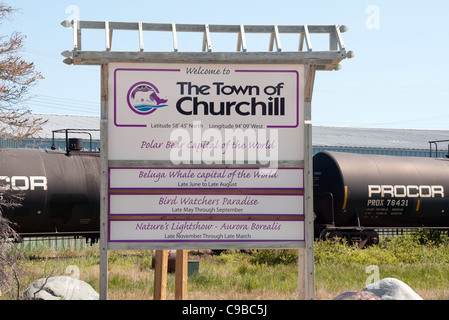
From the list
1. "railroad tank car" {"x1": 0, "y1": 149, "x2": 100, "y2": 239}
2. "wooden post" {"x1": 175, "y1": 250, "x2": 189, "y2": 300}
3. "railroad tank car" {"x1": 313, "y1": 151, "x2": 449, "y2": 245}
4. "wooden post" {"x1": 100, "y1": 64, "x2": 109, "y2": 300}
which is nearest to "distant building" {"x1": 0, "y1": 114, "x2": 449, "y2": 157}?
"railroad tank car" {"x1": 0, "y1": 149, "x2": 100, "y2": 239}

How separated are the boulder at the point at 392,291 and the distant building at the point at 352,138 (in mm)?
44314

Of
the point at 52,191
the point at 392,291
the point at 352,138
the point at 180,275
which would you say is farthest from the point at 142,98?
the point at 352,138

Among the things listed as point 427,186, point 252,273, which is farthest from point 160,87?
point 427,186

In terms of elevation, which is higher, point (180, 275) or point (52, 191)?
point (52, 191)

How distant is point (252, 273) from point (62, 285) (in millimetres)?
7075

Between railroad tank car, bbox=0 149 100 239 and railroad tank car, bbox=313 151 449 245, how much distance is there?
8.28 metres

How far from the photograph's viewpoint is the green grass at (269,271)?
12.9m

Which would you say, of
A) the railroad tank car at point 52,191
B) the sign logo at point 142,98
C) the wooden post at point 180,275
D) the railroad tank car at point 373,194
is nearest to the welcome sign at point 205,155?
the sign logo at point 142,98

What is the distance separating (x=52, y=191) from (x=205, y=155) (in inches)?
460

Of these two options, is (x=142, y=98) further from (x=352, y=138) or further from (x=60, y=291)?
(x=352, y=138)

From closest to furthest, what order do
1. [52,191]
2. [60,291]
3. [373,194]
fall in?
[60,291] < [52,191] < [373,194]

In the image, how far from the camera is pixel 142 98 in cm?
877

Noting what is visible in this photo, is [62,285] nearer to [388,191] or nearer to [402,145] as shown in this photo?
[388,191]

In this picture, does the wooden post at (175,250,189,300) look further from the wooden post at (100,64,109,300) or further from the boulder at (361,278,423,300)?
the boulder at (361,278,423,300)
